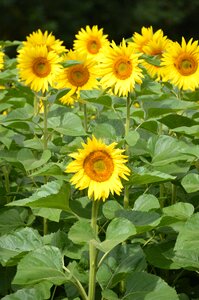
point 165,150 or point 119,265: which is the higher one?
point 165,150

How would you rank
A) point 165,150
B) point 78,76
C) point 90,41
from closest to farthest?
point 165,150 < point 78,76 < point 90,41

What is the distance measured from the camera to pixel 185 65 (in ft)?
9.96

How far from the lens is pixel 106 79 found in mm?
2789

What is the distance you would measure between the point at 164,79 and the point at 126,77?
457mm

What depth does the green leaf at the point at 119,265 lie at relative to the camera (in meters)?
2.39

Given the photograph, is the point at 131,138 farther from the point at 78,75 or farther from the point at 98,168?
the point at 78,75

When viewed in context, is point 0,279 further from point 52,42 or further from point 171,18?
point 171,18

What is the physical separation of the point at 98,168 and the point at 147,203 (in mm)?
199

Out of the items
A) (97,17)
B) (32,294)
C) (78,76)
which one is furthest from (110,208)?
(97,17)

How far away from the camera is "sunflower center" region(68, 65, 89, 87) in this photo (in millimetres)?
2967

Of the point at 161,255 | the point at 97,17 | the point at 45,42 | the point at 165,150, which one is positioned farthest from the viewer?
the point at 97,17

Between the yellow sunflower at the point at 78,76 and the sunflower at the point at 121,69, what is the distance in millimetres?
184

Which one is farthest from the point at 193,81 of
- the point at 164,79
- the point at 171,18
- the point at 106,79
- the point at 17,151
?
the point at 171,18

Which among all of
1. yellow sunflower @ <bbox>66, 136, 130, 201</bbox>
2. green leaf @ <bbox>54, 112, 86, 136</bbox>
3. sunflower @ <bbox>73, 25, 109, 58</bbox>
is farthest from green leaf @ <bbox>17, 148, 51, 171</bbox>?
sunflower @ <bbox>73, 25, 109, 58</bbox>
